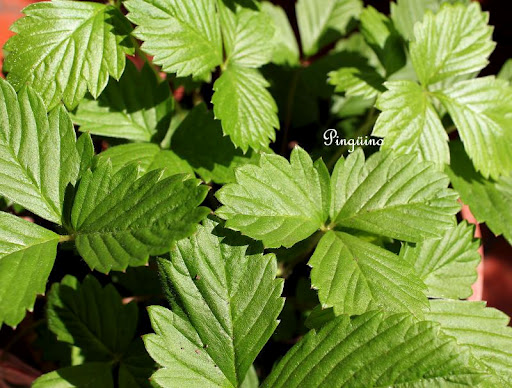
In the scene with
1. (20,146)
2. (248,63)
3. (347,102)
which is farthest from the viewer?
(347,102)

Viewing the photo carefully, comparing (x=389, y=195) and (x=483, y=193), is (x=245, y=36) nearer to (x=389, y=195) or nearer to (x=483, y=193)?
(x=389, y=195)

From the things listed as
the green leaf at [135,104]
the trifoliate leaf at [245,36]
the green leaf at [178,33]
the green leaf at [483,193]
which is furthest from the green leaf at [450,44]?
the green leaf at [135,104]

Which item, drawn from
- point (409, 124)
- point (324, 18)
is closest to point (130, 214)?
point (409, 124)

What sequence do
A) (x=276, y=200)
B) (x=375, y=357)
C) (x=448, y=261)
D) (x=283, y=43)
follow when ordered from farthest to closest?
(x=283, y=43), (x=448, y=261), (x=276, y=200), (x=375, y=357)

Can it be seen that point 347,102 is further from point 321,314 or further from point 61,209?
point 61,209

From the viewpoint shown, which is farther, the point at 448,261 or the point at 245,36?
the point at 245,36

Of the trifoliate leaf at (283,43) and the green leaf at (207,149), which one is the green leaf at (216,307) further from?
the trifoliate leaf at (283,43)

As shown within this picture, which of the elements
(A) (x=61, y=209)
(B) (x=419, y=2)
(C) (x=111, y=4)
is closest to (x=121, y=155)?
(A) (x=61, y=209)
